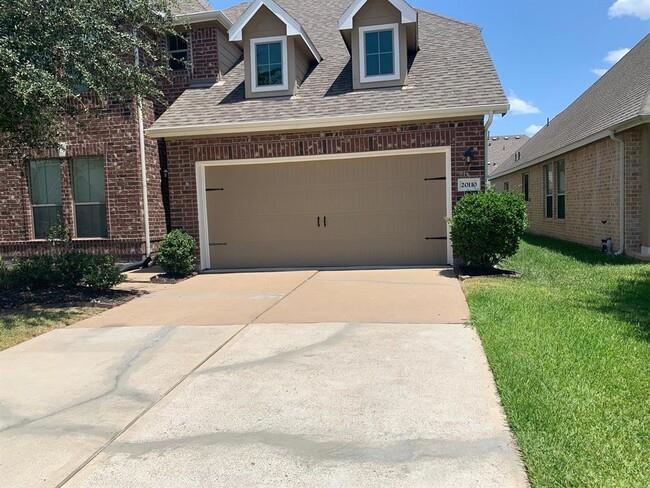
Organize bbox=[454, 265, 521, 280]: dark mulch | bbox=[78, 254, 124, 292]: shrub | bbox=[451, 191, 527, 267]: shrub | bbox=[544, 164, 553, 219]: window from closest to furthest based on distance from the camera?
bbox=[78, 254, 124, 292]: shrub → bbox=[451, 191, 527, 267]: shrub → bbox=[454, 265, 521, 280]: dark mulch → bbox=[544, 164, 553, 219]: window

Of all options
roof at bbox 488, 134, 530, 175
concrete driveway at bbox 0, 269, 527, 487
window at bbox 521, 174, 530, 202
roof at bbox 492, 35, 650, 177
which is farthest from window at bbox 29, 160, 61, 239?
roof at bbox 488, 134, 530, 175

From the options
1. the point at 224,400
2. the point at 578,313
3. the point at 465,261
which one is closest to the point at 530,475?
the point at 224,400

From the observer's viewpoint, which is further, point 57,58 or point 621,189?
point 621,189

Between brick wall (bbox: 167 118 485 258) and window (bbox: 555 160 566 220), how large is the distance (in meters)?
7.41

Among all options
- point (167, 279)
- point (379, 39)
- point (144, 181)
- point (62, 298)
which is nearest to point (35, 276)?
point (62, 298)

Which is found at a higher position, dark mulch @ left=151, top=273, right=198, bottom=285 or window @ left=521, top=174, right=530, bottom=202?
window @ left=521, top=174, right=530, bottom=202

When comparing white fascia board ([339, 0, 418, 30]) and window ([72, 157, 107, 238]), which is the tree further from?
white fascia board ([339, 0, 418, 30])

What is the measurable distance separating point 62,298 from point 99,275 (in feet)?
2.19

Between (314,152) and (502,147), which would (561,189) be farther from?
(502,147)

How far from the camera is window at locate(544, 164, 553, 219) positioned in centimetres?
1800

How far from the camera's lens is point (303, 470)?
3.10 m

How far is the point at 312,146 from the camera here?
11094 mm

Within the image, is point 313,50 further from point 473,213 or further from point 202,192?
point 473,213

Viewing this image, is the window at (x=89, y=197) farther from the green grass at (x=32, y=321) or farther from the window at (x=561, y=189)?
the window at (x=561, y=189)
